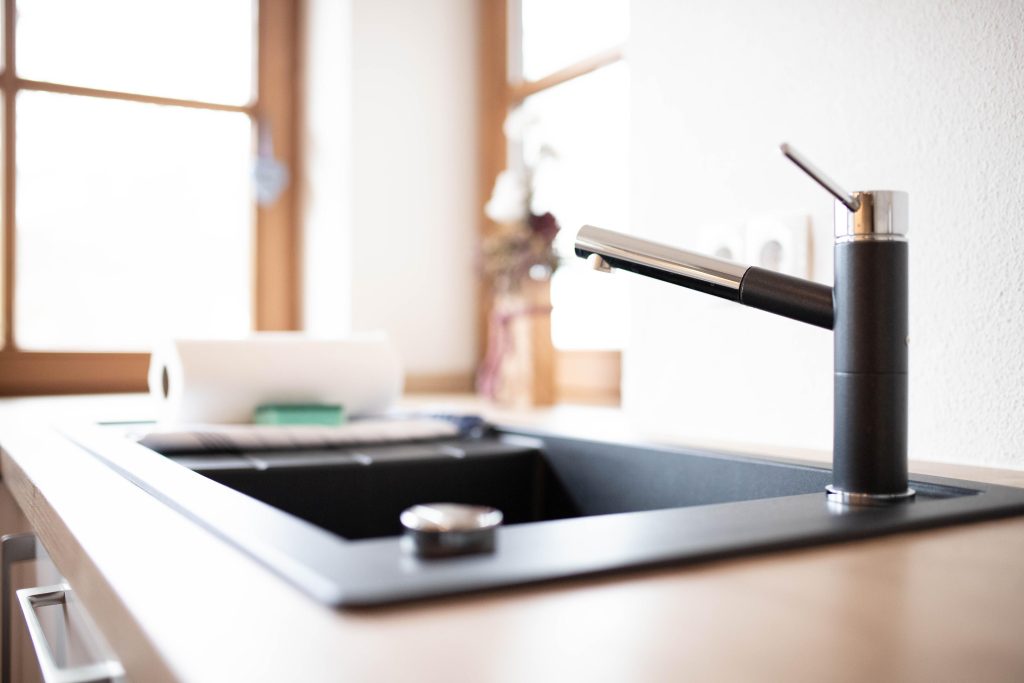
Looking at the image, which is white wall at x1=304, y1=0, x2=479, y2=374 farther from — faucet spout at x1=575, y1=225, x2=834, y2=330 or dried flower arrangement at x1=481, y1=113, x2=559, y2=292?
faucet spout at x1=575, y1=225, x2=834, y2=330

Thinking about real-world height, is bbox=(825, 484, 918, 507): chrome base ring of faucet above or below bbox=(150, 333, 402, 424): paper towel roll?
below

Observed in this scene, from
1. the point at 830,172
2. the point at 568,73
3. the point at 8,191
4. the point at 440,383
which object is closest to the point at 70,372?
the point at 8,191

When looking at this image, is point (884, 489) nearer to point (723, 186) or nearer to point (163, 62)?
point (723, 186)

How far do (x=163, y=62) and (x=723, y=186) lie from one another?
1.57 m

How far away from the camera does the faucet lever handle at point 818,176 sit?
1.92ft

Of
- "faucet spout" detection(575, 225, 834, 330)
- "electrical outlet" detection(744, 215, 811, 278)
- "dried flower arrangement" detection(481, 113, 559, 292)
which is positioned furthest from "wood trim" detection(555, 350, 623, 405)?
"faucet spout" detection(575, 225, 834, 330)

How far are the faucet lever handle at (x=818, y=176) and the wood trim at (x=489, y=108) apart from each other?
156 centimetres

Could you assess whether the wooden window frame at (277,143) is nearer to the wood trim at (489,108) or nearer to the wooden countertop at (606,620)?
the wood trim at (489,108)

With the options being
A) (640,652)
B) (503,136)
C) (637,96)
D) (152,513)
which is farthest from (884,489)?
(503,136)

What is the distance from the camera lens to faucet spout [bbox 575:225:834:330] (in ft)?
2.22

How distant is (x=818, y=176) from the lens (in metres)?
0.61

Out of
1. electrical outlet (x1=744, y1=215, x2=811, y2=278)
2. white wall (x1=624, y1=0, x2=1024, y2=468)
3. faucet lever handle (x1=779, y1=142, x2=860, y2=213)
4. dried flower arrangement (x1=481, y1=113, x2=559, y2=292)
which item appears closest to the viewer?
faucet lever handle (x1=779, y1=142, x2=860, y2=213)

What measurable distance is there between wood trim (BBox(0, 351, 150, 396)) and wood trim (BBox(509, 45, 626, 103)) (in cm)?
100

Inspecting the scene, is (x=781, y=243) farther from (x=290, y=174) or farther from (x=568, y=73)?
(x=290, y=174)
